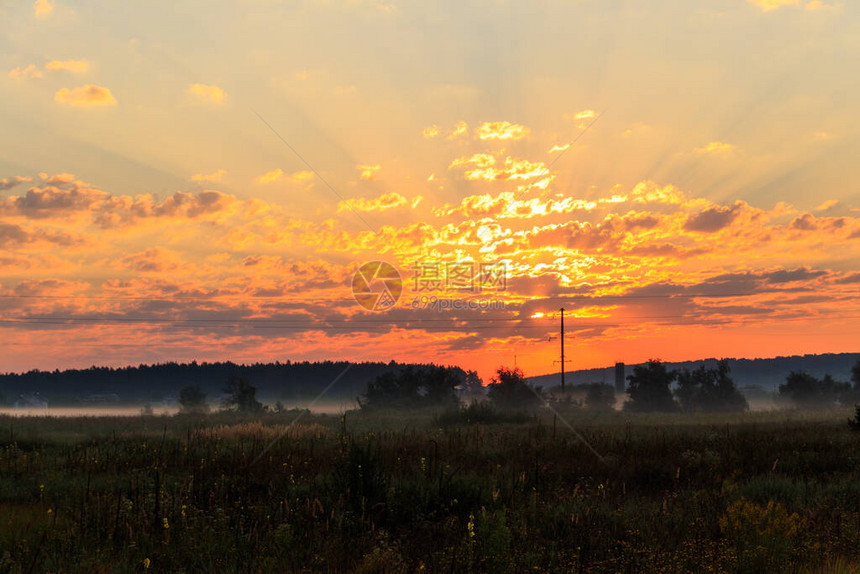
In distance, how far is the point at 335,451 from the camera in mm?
16297

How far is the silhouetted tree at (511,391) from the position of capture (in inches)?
2480

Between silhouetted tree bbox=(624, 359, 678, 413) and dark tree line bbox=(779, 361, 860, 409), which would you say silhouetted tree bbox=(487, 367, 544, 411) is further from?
dark tree line bbox=(779, 361, 860, 409)

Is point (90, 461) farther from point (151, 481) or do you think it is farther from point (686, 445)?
point (686, 445)

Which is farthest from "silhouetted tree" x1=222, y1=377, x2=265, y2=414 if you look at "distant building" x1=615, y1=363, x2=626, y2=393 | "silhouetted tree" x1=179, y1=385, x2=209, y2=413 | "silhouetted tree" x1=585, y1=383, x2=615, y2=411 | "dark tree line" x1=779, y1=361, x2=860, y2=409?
"dark tree line" x1=779, y1=361, x2=860, y2=409

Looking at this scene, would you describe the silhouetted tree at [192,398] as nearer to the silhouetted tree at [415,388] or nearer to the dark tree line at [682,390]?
the silhouetted tree at [415,388]

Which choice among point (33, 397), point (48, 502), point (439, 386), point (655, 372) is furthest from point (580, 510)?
point (33, 397)

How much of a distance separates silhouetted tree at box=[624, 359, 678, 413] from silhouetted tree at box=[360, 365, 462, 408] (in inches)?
937

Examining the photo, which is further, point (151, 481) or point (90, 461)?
point (90, 461)

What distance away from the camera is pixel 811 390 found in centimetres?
8319

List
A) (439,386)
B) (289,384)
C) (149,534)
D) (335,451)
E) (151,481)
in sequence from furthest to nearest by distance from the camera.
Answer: (289,384) → (439,386) → (335,451) → (151,481) → (149,534)

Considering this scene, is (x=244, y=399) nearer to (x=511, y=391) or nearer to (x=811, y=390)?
(x=511, y=391)

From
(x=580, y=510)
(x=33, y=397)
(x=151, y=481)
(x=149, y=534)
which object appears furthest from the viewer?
(x=33, y=397)

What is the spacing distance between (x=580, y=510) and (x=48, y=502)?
9.12 metres

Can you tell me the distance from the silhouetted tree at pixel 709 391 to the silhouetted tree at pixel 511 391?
2605 centimetres
